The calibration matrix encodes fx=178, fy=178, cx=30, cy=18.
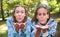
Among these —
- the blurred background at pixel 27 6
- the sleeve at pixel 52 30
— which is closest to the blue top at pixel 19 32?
the blurred background at pixel 27 6

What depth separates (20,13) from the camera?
202cm

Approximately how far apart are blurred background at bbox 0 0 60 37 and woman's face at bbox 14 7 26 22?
112mm

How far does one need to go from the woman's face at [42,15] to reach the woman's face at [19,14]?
172mm

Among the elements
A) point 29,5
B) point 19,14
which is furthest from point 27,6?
point 19,14

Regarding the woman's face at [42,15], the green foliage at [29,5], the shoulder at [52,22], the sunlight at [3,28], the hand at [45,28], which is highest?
the green foliage at [29,5]

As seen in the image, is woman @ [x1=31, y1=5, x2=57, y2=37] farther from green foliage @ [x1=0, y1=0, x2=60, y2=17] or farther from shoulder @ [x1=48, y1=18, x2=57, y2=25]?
green foliage @ [x1=0, y1=0, x2=60, y2=17]

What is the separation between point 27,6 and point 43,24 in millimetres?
295

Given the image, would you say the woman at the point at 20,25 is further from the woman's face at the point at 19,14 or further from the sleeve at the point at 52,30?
the sleeve at the point at 52,30

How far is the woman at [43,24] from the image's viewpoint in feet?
6.67

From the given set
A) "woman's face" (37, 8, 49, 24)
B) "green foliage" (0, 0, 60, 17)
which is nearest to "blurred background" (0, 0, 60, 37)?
"green foliage" (0, 0, 60, 17)

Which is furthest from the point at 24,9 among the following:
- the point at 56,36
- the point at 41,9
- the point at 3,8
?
the point at 56,36

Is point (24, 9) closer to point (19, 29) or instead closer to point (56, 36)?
point (19, 29)

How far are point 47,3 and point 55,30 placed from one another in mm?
345

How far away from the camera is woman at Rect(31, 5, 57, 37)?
6.67ft
